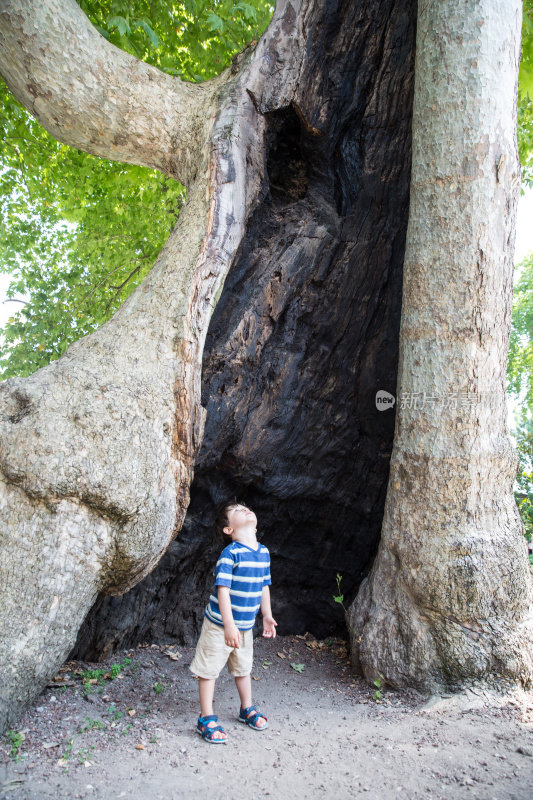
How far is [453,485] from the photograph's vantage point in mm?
3355

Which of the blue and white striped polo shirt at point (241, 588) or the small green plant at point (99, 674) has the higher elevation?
the blue and white striped polo shirt at point (241, 588)

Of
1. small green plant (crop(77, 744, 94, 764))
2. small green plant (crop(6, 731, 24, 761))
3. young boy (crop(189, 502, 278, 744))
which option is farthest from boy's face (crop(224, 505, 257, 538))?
small green plant (crop(6, 731, 24, 761))

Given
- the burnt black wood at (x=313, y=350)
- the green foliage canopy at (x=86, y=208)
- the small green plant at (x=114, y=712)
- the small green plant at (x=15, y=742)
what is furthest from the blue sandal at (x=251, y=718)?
the green foliage canopy at (x=86, y=208)

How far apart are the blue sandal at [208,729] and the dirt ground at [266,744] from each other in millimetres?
41

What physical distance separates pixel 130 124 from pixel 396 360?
2.83 meters

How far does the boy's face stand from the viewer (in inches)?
126

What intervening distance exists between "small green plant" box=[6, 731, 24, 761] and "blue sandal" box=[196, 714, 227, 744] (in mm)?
844

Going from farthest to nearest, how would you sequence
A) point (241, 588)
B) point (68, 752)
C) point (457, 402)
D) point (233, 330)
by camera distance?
point (233, 330) < point (457, 402) < point (241, 588) < point (68, 752)

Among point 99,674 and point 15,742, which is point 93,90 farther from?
point 15,742

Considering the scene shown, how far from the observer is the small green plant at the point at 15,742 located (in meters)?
2.49

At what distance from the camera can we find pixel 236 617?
3072 mm

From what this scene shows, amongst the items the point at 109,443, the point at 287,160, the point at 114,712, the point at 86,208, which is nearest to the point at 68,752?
the point at 114,712

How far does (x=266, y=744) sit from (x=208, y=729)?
11.9 inches

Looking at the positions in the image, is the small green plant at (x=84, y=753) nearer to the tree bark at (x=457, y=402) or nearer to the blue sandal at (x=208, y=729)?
the blue sandal at (x=208, y=729)
